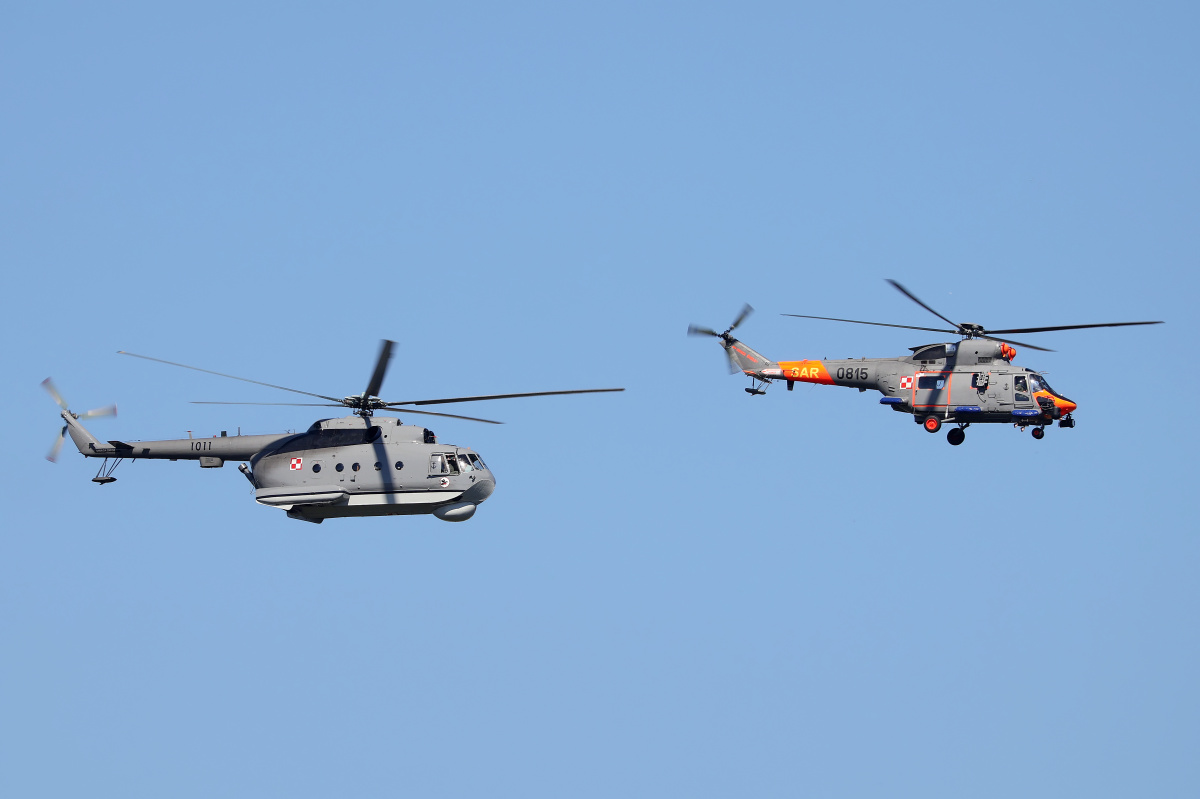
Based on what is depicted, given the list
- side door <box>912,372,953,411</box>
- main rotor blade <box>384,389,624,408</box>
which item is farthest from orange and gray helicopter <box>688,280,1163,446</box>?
main rotor blade <box>384,389,624,408</box>

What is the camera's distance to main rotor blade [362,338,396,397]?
48094 millimetres

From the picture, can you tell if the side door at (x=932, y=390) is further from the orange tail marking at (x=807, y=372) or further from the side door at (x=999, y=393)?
the orange tail marking at (x=807, y=372)

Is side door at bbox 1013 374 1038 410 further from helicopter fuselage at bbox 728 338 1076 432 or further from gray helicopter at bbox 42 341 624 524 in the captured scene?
gray helicopter at bbox 42 341 624 524

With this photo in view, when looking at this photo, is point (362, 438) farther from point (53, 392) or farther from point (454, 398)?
point (53, 392)

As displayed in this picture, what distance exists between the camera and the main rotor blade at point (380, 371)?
48.1 meters

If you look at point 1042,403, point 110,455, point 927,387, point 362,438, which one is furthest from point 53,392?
point 1042,403

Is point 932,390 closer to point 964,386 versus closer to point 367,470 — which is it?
point 964,386

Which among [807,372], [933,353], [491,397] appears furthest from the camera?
[807,372]

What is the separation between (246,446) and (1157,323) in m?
31.4

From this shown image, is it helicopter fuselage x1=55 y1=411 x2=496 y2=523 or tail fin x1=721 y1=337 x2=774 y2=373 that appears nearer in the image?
helicopter fuselage x1=55 y1=411 x2=496 y2=523

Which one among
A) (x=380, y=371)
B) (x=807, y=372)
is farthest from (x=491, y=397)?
(x=807, y=372)

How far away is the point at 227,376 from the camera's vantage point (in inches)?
1902

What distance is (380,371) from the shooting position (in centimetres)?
5022

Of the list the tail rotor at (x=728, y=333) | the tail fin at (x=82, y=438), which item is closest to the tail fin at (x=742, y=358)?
the tail rotor at (x=728, y=333)
